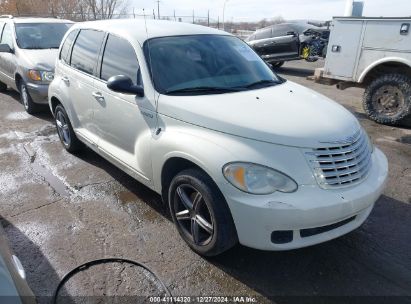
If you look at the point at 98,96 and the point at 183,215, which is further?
the point at 98,96

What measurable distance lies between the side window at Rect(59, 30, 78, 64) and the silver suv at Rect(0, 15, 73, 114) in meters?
1.85

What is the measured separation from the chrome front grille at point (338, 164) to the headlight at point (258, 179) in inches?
9.0

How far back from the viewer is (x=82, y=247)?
9.89ft

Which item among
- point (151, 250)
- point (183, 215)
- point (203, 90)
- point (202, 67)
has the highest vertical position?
point (202, 67)

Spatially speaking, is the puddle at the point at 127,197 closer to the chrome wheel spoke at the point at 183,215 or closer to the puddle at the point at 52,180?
the puddle at the point at 52,180

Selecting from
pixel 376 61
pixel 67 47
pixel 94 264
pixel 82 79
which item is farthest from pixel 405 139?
pixel 67 47

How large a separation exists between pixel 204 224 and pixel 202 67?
1.48 meters

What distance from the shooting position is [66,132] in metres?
4.91

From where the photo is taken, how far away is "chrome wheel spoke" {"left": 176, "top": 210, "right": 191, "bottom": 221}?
2887mm

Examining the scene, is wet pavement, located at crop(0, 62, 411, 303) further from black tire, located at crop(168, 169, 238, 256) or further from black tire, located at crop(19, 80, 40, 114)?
black tire, located at crop(19, 80, 40, 114)

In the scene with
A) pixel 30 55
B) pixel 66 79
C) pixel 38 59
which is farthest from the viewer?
pixel 30 55

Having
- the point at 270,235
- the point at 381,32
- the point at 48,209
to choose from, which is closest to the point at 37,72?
the point at 48,209

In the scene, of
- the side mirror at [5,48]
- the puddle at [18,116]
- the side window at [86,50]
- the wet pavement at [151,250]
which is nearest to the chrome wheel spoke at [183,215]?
the wet pavement at [151,250]

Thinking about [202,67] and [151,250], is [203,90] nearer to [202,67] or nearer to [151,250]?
[202,67]
